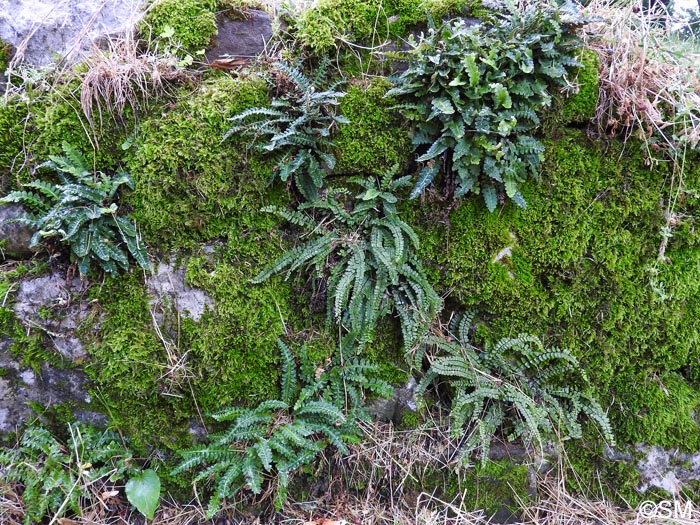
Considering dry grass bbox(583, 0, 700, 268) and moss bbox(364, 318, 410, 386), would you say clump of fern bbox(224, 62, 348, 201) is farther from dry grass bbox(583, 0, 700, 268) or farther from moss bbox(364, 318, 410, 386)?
dry grass bbox(583, 0, 700, 268)

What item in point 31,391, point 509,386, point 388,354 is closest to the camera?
point 31,391

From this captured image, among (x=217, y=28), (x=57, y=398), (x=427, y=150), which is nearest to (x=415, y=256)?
(x=427, y=150)

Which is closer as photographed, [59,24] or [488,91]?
[488,91]

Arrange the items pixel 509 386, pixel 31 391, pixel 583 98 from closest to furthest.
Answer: pixel 31 391
pixel 509 386
pixel 583 98

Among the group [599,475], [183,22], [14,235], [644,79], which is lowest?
[599,475]

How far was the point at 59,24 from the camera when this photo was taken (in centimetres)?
352

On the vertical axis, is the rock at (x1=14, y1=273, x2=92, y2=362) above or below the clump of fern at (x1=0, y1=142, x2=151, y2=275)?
below

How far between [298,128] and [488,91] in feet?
4.94

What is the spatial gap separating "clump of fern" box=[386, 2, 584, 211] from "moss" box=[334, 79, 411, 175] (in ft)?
0.55

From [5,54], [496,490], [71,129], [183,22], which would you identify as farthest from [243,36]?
[496,490]

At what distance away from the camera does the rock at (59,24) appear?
11.2ft

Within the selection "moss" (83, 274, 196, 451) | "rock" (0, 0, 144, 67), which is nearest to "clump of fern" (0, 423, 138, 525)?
"moss" (83, 274, 196, 451)

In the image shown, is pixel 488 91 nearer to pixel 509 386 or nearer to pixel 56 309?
pixel 509 386

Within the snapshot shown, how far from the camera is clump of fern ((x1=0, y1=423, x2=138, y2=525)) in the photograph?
292 cm
